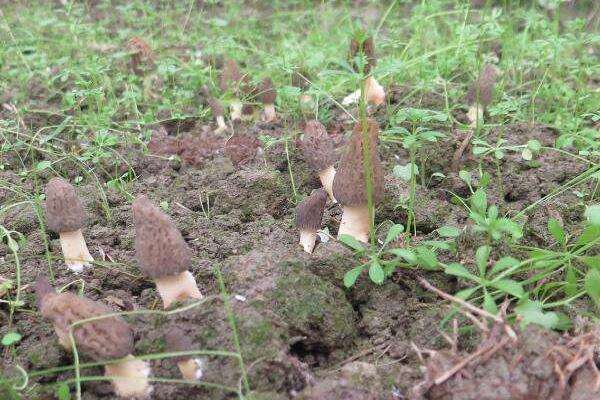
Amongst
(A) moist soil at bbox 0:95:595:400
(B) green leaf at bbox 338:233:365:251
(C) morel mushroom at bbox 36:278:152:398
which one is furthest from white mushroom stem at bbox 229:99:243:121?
(C) morel mushroom at bbox 36:278:152:398

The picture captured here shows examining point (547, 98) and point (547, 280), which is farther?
point (547, 98)

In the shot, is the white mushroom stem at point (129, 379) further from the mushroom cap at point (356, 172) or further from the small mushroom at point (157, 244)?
the mushroom cap at point (356, 172)

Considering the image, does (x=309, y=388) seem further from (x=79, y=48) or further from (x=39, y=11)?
(x=39, y=11)

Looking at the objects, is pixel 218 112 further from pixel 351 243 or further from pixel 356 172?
pixel 351 243

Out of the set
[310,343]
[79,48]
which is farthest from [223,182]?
[79,48]

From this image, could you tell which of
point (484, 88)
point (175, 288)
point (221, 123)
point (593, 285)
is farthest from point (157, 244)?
point (484, 88)
